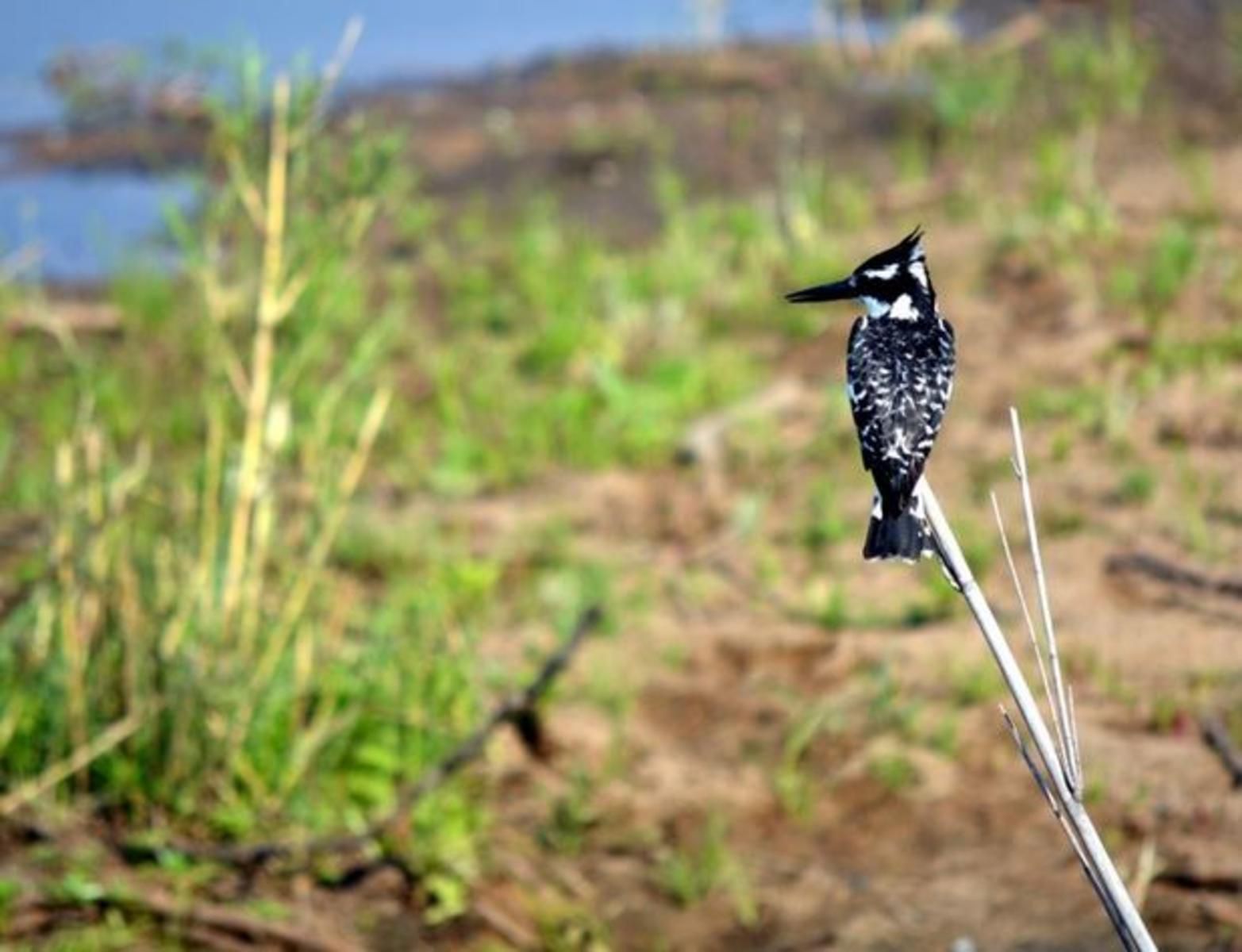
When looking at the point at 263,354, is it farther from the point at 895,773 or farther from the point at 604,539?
the point at 604,539

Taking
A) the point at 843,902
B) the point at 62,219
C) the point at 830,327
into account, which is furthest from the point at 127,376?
the point at 843,902

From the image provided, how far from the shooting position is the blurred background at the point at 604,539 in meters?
5.04

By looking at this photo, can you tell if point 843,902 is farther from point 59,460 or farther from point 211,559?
point 59,460

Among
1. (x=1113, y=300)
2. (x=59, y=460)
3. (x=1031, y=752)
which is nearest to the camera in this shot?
(x=59, y=460)

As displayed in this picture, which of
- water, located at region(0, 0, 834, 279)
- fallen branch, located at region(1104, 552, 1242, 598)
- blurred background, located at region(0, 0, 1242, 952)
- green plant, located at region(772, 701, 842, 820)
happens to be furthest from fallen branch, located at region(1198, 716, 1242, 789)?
water, located at region(0, 0, 834, 279)

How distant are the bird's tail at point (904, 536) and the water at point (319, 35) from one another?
8.54m

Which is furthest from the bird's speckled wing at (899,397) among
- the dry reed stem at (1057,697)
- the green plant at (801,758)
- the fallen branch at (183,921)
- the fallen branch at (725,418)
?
the fallen branch at (725,418)

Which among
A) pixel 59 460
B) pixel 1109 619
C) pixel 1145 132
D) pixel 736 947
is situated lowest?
pixel 736 947

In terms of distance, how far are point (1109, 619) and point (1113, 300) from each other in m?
2.09

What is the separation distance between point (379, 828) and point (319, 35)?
10.7 metres

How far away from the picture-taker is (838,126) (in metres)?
11.5

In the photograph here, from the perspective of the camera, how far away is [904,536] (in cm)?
300

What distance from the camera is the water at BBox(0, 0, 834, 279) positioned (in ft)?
38.9

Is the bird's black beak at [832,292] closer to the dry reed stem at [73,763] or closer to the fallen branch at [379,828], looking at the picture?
the fallen branch at [379,828]
